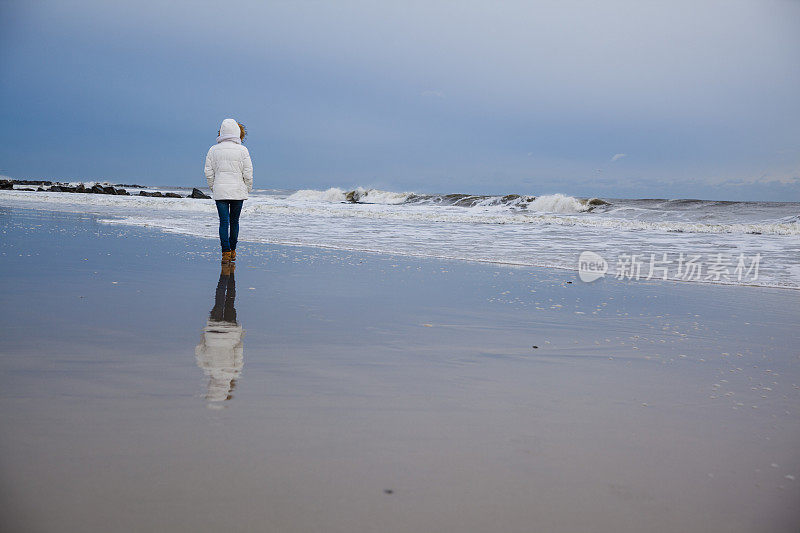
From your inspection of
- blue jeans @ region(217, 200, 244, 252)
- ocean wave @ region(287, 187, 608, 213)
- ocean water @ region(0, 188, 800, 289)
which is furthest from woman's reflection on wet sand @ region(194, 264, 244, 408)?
ocean wave @ region(287, 187, 608, 213)

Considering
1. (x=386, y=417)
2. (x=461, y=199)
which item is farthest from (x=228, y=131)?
(x=461, y=199)

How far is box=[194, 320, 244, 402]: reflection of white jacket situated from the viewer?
2.17m

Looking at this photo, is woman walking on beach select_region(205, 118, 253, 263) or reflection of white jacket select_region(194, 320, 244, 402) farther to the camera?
woman walking on beach select_region(205, 118, 253, 263)

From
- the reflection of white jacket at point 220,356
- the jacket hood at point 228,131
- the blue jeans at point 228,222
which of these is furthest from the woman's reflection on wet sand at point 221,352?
the jacket hood at point 228,131

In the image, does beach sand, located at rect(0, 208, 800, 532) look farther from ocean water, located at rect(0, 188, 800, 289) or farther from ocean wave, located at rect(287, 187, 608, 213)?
ocean wave, located at rect(287, 187, 608, 213)

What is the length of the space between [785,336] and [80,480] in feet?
13.1

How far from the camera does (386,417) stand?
196cm

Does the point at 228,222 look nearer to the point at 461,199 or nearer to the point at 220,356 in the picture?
the point at 220,356

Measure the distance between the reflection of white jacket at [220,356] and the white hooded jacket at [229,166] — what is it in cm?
425

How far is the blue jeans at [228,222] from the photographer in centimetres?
665

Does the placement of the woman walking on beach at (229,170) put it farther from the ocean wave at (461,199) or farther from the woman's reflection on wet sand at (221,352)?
the ocean wave at (461,199)

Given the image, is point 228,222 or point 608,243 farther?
point 608,243

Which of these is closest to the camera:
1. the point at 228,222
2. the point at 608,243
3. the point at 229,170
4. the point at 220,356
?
the point at 220,356

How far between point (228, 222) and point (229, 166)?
860mm
